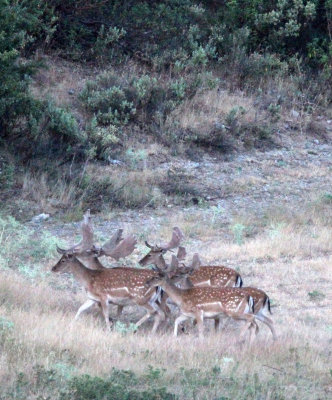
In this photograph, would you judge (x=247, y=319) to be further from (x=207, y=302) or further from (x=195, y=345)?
(x=195, y=345)

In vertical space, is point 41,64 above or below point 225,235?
above

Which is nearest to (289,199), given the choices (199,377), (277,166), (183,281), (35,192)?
(277,166)

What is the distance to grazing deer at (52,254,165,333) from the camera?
10.9 m

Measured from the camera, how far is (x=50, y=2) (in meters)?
21.8

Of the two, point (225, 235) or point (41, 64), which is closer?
point (225, 235)

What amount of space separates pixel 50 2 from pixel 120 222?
7.91m

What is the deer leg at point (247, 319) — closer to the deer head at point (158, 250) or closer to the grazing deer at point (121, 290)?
the grazing deer at point (121, 290)

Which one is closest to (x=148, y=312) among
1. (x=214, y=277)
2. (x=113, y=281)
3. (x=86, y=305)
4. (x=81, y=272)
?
(x=113, y=281)

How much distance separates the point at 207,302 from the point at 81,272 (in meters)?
1.88

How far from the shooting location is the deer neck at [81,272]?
37.4 ft

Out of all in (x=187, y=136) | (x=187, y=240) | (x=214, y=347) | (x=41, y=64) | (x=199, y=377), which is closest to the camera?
(x=199, y=377)

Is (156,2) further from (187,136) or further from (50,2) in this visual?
(187,136)

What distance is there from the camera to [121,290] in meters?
11.0

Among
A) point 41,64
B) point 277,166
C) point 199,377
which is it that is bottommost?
point 277,166
